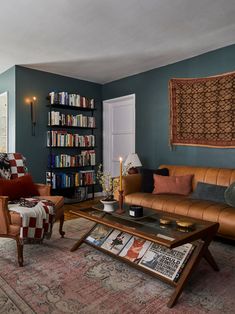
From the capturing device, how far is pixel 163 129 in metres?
4.27

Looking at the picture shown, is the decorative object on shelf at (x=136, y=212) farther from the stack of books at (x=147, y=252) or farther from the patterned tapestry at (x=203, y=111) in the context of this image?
the patterned tapestry at (x=203, y=111)

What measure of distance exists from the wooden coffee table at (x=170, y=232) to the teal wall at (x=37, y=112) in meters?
2.42

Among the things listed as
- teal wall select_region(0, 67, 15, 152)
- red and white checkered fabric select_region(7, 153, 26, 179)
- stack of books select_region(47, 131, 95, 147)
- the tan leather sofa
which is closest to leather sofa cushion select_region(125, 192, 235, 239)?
the tan leather sofa

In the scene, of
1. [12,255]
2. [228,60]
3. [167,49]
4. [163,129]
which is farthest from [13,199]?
[228,60]

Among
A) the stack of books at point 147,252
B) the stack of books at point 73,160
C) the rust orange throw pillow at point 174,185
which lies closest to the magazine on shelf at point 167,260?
the stack of books at point 147,252

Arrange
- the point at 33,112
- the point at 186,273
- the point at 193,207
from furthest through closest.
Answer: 1. the point at 33,112
2. the point at 193,207
3. the point at 186,273

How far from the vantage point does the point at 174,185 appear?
338cm

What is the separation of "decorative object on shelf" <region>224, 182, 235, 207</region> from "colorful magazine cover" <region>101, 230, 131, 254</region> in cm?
121

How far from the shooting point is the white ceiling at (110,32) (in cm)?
248

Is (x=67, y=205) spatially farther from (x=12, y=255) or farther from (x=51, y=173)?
(x=12, y=255)

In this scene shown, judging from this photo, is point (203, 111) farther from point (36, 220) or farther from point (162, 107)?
point (36, 220)

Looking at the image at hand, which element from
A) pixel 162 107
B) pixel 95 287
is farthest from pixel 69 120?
pixel 95 287

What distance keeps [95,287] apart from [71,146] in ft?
10.4

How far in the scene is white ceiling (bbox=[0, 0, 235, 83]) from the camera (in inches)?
97.7
